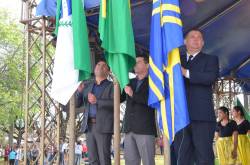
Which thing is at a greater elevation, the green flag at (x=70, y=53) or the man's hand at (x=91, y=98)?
the green flag at (x=70, y=53)

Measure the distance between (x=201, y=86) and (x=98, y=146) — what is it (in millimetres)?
1635

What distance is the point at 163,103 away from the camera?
14.4ft

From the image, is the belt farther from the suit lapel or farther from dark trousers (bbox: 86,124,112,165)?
the suit lapel

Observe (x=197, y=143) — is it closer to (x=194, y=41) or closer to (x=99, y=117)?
(x=194, y=41)

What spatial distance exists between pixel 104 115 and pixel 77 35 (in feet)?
3.85

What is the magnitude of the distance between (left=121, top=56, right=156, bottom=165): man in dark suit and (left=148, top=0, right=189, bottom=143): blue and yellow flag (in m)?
0.47

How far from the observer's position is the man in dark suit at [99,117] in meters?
5.28

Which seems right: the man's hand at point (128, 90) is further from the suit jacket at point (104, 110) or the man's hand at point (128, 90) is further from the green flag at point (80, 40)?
the suit jacket at point (104, 110)

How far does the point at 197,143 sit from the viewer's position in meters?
4.37

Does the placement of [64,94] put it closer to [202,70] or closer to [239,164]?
[202,70]

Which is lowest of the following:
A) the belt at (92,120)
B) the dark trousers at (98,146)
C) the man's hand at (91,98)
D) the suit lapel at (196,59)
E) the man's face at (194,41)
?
the dark trousers at (98,146)

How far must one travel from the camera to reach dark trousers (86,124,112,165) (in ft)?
17.3

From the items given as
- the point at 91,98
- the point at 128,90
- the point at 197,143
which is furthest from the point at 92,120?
the point at 197,143

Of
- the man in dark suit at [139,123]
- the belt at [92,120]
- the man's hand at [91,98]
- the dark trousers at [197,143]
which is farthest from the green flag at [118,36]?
the belt at [92,120]
